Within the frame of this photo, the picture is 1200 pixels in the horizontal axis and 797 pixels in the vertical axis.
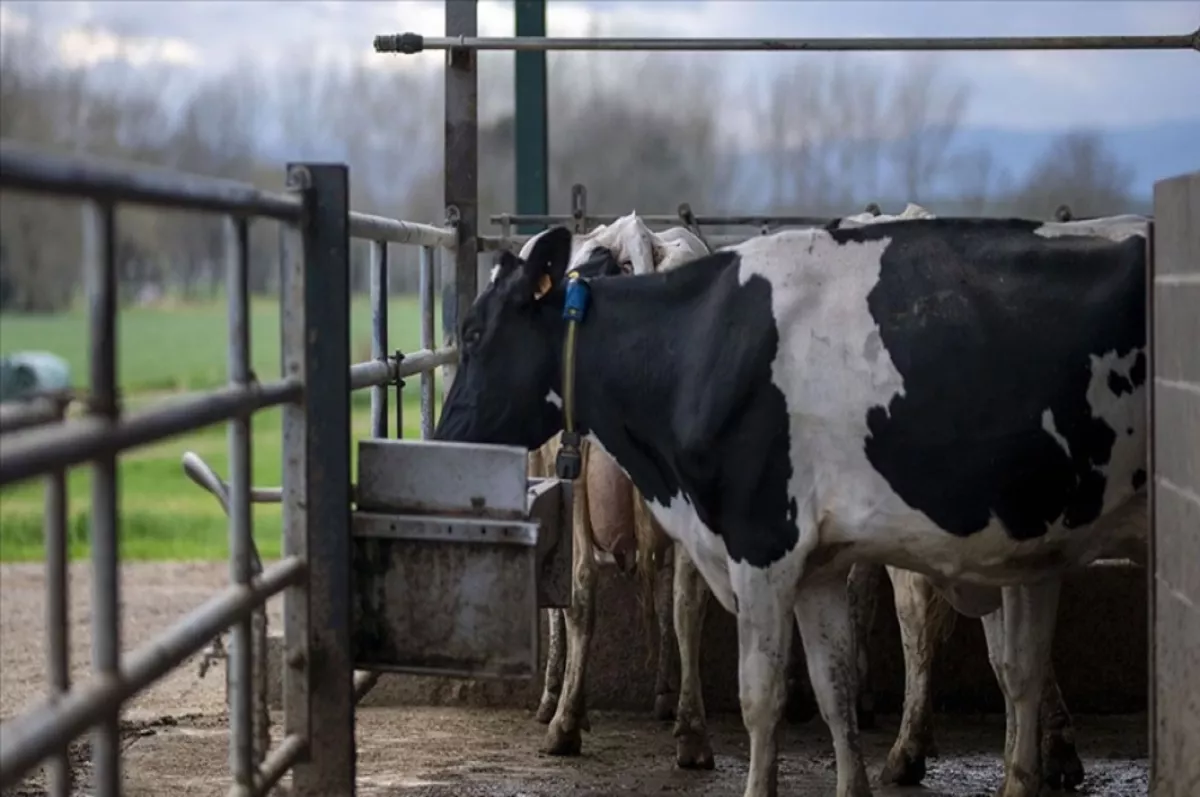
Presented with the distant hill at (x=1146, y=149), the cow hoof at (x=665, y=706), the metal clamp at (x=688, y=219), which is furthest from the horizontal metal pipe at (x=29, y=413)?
the distant hill at (x=1146, y=149)

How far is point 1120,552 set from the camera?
5180mm

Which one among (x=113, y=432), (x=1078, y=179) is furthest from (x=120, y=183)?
(x=1078, y=179)

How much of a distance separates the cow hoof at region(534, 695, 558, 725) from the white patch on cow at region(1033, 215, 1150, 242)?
311cm

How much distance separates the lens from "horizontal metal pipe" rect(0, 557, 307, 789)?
245 centimetres

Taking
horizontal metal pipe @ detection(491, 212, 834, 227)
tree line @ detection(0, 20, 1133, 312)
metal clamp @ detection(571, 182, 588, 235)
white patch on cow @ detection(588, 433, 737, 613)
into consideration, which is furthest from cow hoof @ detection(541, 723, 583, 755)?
tree line @ detection(0, 20, 1133, 312)

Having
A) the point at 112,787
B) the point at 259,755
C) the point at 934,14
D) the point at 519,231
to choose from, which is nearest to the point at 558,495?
the point at 259,755

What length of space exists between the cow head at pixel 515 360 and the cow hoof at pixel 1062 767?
86.4 inches

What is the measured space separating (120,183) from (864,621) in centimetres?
486

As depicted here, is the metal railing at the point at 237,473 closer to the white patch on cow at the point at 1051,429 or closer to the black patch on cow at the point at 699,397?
the black patch on cow at the point at 699,397

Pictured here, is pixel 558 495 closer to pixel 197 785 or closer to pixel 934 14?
pixel 197 785

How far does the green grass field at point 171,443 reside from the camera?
11953mm

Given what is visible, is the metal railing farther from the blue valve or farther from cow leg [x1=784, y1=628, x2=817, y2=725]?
cow leg [x1=784, y1=628, x2=817, y2=725]

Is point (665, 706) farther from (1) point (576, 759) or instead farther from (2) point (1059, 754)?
(2) point (1059, 754)

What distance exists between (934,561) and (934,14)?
32.5 ft
